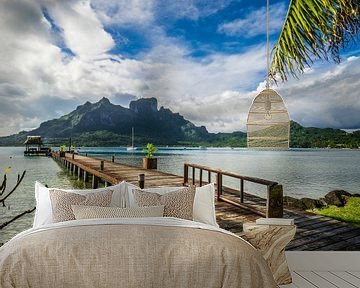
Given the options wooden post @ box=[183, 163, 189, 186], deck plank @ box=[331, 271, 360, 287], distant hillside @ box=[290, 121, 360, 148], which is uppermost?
Answer: distant hillside @ box=[290, 121, 360, 148]

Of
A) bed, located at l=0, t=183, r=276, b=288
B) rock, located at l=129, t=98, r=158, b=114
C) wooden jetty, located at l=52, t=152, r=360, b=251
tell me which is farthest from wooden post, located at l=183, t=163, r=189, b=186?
bed, located at l=0, t=183, r=276, b=288

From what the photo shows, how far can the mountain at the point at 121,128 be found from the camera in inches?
192

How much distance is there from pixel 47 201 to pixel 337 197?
3.51 meters

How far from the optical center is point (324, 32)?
3.84 m

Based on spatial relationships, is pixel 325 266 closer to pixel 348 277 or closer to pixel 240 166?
pixel 348 277

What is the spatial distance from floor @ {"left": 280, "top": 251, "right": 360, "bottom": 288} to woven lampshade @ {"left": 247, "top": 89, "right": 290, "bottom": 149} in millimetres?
1146

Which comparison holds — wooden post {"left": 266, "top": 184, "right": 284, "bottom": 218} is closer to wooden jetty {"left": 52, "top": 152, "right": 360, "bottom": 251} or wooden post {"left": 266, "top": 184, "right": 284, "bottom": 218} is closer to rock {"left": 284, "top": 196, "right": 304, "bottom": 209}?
wooden jetty {"left": 52, "top": 152, "right": 360, "bottom": 251}

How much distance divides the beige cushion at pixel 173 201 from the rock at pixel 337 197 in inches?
96.5

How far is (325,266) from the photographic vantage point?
4105mm

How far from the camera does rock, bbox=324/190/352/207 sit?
16.4 feet

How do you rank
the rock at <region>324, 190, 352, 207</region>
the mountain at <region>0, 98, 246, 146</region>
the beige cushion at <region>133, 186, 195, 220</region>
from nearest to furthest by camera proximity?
the beige cushion at <region>133, 186, 195, 220</region> < the mountain at <region>0, 98, 246, 146</region> < the rock at <region>324, 190, 352, 207</region>

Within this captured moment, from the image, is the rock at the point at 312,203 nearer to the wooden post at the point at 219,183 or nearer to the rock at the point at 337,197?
the rock at the point at 337,197

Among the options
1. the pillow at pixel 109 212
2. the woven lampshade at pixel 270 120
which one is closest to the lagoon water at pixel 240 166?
the woven lampshade at pixel 270 120

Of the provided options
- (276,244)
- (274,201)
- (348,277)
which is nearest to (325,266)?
(348,277)
